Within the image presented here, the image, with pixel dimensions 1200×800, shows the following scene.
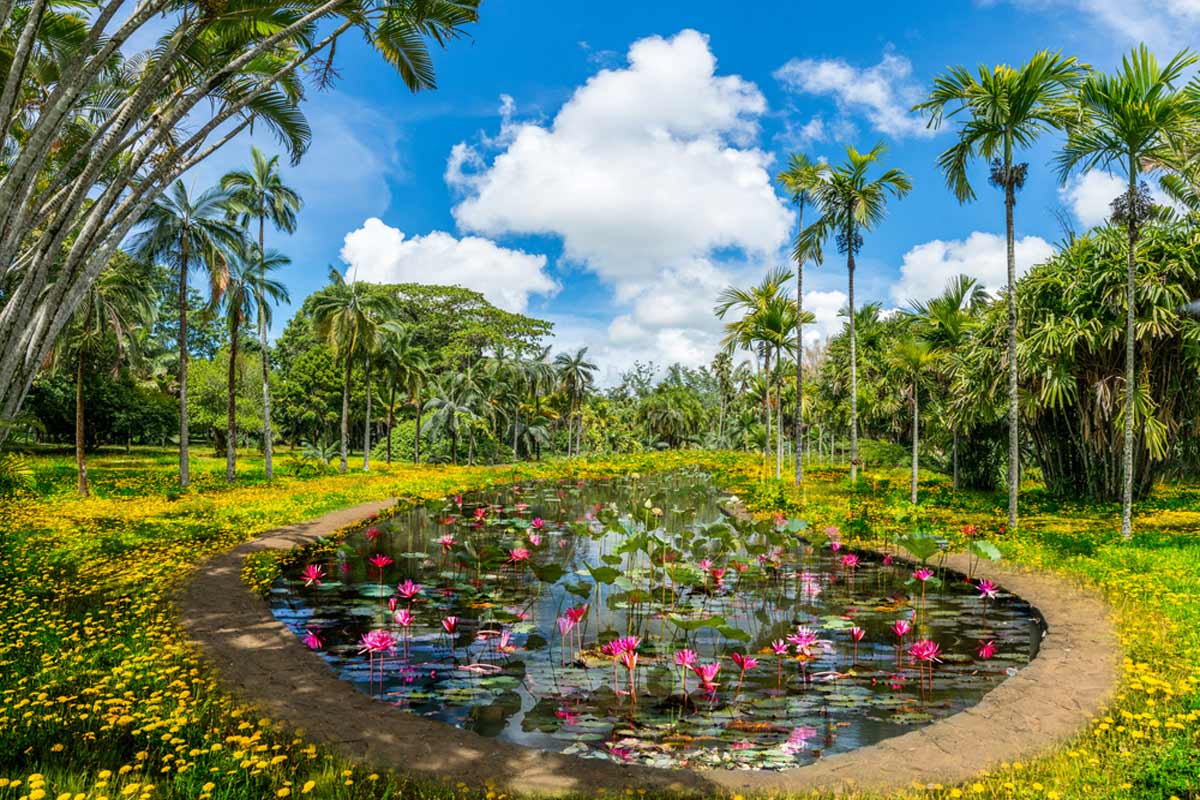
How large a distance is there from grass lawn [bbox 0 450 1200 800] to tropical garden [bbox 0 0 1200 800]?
0.04 metres

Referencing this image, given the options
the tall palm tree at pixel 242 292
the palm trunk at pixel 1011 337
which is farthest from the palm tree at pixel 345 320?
the palm trunk at pixel 1011 337

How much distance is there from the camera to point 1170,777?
3.78m

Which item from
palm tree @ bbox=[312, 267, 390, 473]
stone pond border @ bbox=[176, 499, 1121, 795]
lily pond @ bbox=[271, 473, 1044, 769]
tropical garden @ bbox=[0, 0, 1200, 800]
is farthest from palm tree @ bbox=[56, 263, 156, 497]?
stone pond border @ bbox=[176, 499, 1121, 795]

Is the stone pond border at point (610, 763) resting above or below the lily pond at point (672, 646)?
above

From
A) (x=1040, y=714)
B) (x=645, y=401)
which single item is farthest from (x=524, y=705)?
(x=645, y=401)

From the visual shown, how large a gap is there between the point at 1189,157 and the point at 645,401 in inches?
2449

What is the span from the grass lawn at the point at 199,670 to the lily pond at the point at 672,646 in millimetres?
1220

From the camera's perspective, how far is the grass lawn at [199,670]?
12.9 ft

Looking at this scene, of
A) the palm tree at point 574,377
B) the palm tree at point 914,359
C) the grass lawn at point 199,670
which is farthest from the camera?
the palm tree at point 574,377

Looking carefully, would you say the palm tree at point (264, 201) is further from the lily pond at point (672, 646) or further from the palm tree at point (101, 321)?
the lily pond at point (672, 646)

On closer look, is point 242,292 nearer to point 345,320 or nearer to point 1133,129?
point 345,320

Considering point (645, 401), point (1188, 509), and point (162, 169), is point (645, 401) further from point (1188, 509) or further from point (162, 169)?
point (162, 169)

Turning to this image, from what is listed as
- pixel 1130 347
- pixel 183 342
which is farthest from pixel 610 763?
pixel 183 342

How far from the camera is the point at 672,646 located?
7379 millimetres
